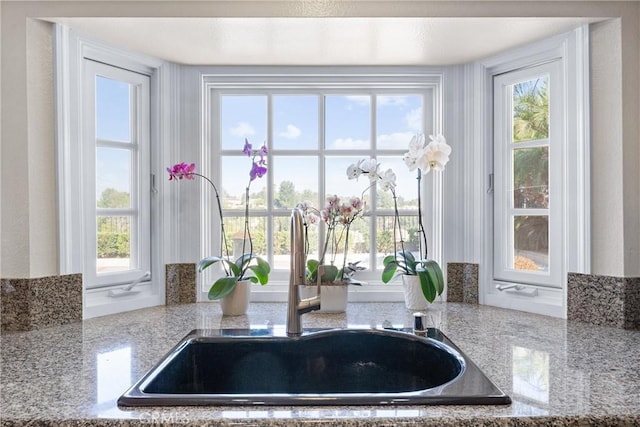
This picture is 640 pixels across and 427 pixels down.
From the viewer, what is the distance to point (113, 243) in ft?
5.84

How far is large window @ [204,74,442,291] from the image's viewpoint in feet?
6.58

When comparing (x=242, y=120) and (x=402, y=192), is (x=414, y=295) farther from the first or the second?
(x=242, y=120)

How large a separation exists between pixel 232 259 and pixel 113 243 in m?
0.49

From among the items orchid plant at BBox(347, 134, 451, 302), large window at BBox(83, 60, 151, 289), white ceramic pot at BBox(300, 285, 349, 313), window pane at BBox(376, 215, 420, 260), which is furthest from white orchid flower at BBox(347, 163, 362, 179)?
large window at BBox(83, 60, 151, 289)

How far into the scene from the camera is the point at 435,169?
168cm

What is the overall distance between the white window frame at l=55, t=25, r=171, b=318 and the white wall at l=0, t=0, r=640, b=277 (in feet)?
0.16

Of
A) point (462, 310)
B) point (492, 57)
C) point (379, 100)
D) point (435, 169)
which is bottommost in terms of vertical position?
point (462, 310)

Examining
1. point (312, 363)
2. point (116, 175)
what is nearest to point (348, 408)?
point (312, 363)

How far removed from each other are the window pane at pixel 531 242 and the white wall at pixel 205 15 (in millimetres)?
220

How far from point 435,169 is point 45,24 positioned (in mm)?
1476

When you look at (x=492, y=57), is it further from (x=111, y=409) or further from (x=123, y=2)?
(x=111, y=409)

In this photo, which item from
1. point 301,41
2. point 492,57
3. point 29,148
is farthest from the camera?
point 492,57

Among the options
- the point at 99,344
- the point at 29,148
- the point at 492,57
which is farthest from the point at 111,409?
the point at 492,57

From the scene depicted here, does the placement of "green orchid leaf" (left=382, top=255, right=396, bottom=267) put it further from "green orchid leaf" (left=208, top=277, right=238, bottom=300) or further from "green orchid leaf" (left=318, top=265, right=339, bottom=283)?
"green orchid leaf" (left=208, top=277, right=238, bottom=300)
